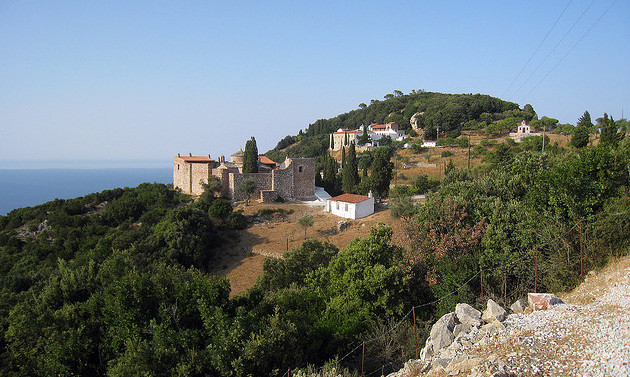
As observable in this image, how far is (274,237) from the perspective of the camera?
85.9ft

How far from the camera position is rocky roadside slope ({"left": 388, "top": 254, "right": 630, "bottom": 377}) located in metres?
5.93

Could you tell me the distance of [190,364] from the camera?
7535 mm

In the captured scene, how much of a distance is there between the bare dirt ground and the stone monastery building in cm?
285

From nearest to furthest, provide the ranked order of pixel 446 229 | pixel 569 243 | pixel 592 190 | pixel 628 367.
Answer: pixel 628 367
pixel 569 243
pixel 592 190
pixel 446 229

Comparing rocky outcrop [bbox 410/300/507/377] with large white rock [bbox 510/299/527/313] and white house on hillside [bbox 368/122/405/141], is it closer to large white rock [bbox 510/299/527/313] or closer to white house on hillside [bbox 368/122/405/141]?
large white rock [bbox 510/299/527/313]

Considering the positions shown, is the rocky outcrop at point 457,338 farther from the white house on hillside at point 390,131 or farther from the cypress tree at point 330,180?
the white house on hillside at point 390,131

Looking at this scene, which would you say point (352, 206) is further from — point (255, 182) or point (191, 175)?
point (191, 175)

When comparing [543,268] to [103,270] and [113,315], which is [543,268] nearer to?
[113,315]

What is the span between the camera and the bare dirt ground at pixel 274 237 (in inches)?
897

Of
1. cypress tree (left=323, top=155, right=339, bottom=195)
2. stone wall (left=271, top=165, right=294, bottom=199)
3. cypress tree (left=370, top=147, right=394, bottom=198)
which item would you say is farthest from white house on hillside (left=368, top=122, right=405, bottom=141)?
stone wall (left=271, top=165, right=294, bottom=199)

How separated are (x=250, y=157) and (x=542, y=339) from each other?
2945cm

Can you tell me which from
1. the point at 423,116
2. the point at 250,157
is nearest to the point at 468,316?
the point at 250,157

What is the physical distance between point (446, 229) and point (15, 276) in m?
23.3

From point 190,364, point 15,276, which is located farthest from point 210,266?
point 190,364
